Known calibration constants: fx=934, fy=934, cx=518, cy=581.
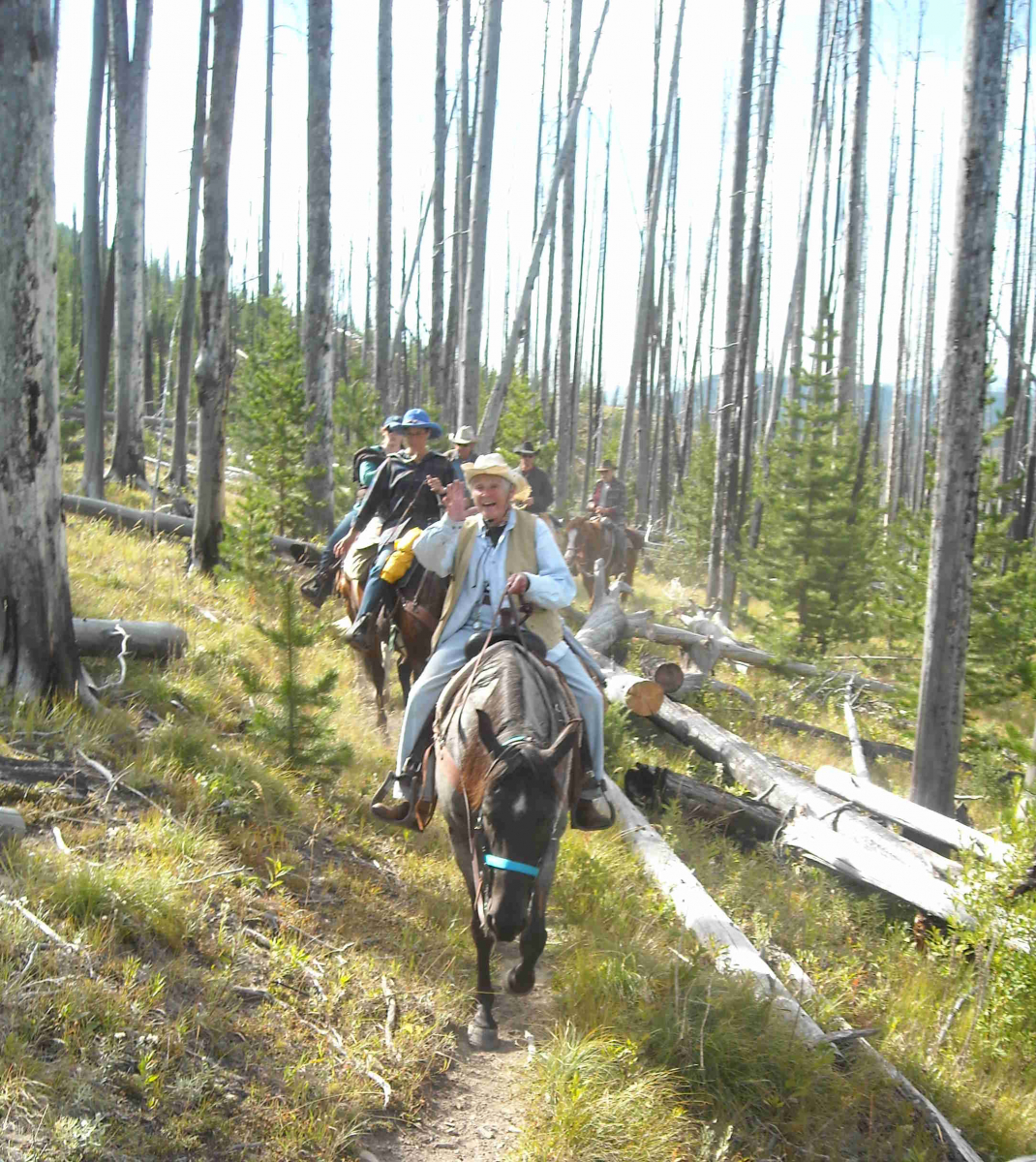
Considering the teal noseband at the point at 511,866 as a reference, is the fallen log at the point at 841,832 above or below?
below

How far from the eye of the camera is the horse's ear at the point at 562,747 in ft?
12.5

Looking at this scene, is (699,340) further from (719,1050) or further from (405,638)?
(719,1050)

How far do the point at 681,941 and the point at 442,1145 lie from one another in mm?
1909

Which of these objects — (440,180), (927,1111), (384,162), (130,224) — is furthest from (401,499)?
(440,180)

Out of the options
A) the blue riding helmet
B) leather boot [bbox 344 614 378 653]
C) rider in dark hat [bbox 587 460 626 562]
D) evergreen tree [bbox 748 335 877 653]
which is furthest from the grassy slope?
rider in dark hat [bbox 587 460 626 562]

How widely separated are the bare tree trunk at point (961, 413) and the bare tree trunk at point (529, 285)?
701 cm

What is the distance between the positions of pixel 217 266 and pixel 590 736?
7.58 metres

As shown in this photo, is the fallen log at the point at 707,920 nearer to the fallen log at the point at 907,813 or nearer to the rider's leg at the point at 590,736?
the rider's leg at the point at 590,736

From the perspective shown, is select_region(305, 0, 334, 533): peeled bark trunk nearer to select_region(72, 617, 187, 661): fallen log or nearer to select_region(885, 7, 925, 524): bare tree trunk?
select_region(72, 617, 187, 661): fallen log

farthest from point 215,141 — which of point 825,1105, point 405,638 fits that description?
point 825,1105

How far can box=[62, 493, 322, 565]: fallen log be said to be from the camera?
12562 millimetres

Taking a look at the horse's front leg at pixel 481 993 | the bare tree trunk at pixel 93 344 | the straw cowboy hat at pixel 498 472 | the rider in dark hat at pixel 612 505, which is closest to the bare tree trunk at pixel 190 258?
the bare tree trunk at pixel 93 344

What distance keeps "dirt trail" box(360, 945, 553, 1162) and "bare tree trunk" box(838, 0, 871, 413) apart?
12854 mm

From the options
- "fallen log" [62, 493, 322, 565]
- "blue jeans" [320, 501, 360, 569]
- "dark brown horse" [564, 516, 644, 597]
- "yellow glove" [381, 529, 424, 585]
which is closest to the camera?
"yellow glove" [381, 529, 424, 585]
